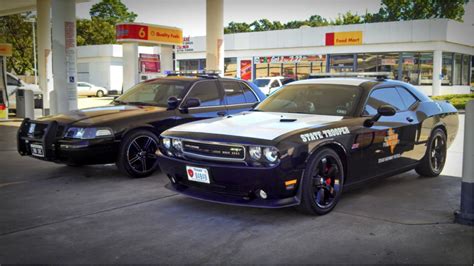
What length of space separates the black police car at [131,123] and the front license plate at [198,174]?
218 centimetres

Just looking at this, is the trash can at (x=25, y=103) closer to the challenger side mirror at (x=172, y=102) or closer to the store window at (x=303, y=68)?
the challenger side mirror at (x=172, y=102)

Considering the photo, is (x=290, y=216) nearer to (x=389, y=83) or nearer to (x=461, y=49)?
(x=389, y=83)

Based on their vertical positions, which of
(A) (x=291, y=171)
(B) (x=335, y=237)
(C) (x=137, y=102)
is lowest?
(B) (x=335, y=237)

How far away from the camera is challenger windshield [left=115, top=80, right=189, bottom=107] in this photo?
26.2 ft

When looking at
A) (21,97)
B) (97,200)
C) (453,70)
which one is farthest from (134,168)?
(453,70)

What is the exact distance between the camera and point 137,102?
8.13 m

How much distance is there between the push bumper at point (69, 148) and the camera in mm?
6762

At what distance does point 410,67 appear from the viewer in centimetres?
3141

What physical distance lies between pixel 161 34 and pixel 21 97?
742cm

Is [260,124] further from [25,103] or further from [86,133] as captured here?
[25,103]

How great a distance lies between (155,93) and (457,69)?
1198 inches

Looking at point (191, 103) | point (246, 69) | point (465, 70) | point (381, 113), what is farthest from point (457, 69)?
point (381, 113)

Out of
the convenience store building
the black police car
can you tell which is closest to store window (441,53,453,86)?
the convenience store building

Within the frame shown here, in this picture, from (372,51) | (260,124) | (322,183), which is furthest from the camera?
(372,51)
